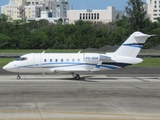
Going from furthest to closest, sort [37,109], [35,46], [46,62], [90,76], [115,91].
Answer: [35,46]
[90,76]
[46,62]
[115,91]
[37,109]

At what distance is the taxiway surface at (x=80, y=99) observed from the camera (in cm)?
2123

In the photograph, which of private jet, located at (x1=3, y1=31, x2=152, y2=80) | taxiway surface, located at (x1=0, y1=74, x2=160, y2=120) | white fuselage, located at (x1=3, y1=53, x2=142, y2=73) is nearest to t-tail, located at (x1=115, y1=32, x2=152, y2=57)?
private jet, located at (x1=3, y1=31, x2=152, y2=80)

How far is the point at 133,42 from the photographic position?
40250 mm

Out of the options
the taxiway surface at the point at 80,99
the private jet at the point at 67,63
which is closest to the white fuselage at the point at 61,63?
the private jet at the point at 67,63

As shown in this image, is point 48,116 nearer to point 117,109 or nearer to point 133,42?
point 117,109

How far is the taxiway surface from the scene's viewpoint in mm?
21231

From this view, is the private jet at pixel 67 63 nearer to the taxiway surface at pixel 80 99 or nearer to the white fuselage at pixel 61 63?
the white fuselage at pixel 61 63

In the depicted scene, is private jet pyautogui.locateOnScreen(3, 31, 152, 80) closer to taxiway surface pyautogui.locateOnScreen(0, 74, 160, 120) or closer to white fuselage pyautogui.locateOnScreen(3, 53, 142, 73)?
white fuselage pyautogui.locateOnScreen(3, 53, 142, 73)

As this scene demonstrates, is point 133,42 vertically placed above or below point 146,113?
above

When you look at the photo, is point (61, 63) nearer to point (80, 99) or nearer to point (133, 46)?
point (133, 46)

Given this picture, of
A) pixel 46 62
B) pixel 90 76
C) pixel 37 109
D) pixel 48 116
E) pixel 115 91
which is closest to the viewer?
pixel 48 116

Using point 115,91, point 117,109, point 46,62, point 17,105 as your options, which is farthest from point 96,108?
point 46,62

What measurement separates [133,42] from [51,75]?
8.79 meters

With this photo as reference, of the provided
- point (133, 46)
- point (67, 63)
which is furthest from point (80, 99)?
point (133, 46)
